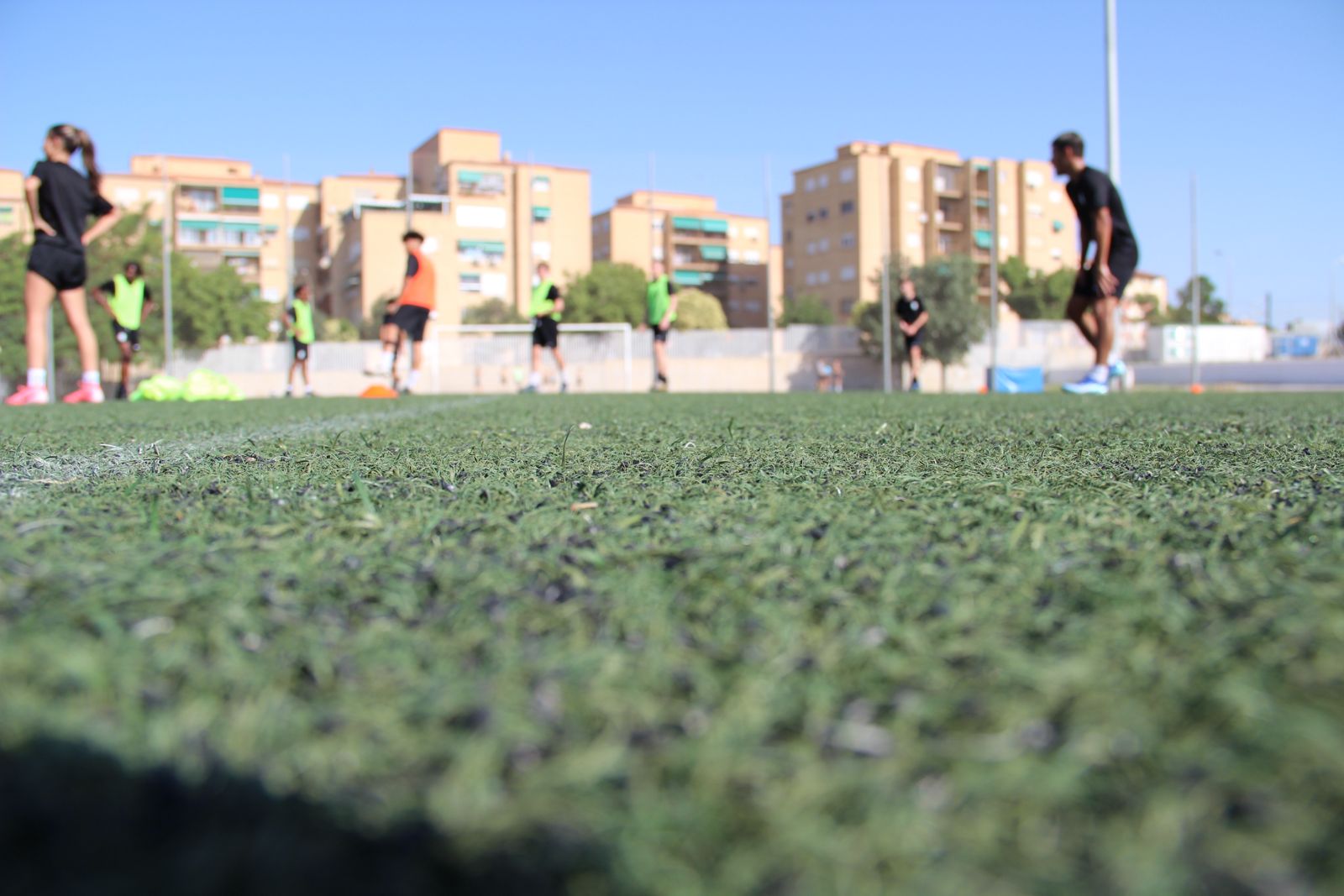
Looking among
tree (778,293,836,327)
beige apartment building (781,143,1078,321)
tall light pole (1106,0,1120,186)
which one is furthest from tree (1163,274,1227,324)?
tall light pole (1106,0,1120,186)

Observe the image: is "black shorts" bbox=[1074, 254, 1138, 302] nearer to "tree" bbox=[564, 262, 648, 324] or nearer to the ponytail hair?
the ponytail hair

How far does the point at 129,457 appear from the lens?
336 cm

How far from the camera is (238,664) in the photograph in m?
0.93

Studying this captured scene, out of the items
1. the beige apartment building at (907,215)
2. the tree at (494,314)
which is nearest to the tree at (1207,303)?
the beige apartment building at (907,215)

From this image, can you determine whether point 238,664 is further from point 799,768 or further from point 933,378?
point 933,378

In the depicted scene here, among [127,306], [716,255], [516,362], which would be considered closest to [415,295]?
[127,306]

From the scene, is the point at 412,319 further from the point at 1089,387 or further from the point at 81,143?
the point at 1089,387

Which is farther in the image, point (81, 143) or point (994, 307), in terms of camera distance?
point (994, 307)

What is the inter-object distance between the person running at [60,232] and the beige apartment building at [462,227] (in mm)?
61622

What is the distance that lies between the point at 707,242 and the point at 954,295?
4635cm

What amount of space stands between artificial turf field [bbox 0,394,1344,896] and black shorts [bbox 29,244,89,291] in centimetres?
785

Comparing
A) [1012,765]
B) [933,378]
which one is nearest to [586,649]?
[1012,765]

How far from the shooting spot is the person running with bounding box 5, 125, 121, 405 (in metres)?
8.41

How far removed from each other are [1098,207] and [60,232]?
8.62 m
